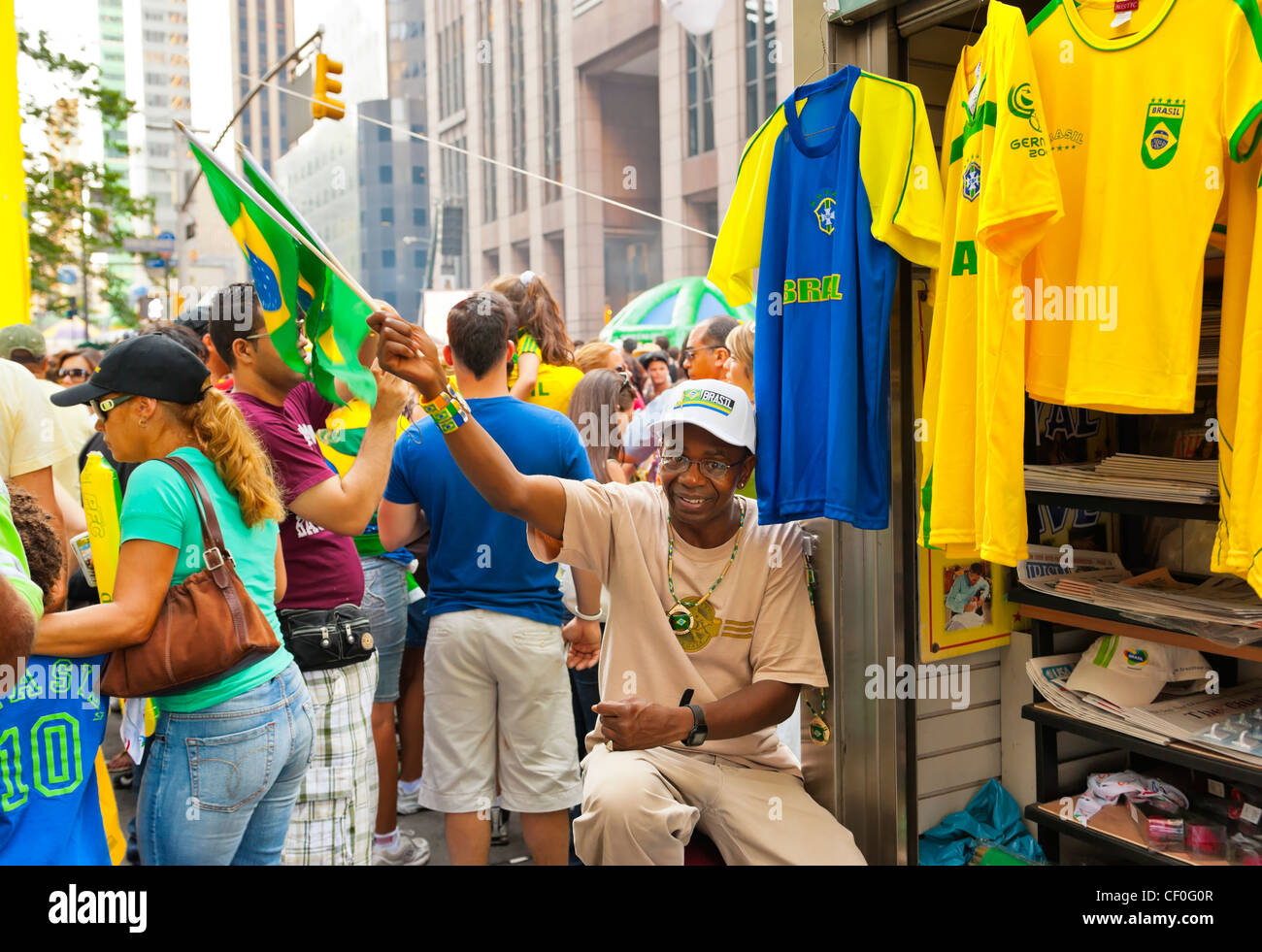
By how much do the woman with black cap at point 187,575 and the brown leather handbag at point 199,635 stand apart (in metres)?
0.03

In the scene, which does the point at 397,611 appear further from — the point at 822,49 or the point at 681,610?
the point at 822,49

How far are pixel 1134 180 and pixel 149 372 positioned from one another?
2536mm

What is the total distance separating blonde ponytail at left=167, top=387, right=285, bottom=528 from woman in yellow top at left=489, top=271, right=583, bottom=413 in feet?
7.22

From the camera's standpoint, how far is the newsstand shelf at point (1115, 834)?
2.98 m

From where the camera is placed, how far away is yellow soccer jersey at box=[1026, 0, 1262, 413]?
2.55 meters

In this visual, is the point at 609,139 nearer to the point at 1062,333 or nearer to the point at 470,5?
the point at 470,5

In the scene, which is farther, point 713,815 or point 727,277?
point 727,277

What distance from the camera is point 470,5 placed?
51250 millimetres

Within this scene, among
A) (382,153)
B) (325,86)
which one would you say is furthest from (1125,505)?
(382,153)

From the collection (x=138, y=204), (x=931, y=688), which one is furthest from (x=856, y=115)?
(x=138, y=204)

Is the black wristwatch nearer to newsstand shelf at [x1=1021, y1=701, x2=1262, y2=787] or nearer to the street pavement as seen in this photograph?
newsstand shelf at [x1=1021, y1=701, x2=1262, y2=787]

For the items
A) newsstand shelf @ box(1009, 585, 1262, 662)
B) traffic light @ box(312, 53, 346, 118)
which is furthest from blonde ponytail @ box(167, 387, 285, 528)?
traffic light @ box(312, 53, 346, 118)

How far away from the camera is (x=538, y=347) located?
516cm
